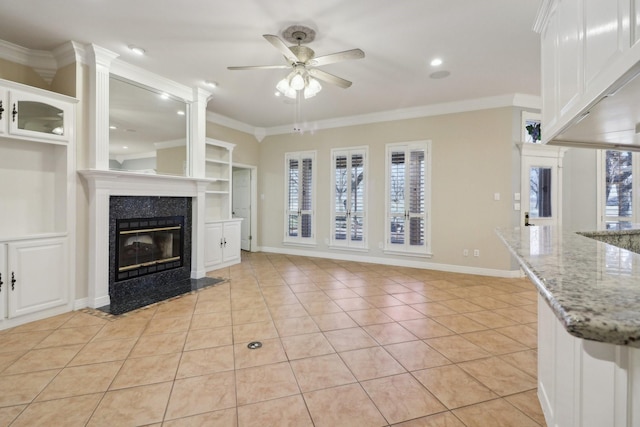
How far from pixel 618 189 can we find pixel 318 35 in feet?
18.0

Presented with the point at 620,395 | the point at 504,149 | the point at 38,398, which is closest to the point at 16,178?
the point at 38,398

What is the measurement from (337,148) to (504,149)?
300cm

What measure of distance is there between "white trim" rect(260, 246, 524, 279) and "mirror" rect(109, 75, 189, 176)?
3.06 meters

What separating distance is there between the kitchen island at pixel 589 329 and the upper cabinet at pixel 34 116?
4.25 m

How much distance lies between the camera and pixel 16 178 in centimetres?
319

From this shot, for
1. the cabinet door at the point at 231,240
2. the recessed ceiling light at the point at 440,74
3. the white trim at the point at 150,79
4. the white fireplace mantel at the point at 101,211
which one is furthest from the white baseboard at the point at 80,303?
the recessed ceiling light at the point at 440,74

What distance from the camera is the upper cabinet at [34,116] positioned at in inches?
115

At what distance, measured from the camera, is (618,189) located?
499 cm

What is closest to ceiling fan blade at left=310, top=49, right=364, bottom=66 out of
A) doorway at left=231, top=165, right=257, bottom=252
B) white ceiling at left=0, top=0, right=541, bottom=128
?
white ceiling at left=0, top=0, right=541, bottom=128

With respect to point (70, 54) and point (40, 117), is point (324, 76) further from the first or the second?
point (40, 117)

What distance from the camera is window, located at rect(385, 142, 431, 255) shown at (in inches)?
216

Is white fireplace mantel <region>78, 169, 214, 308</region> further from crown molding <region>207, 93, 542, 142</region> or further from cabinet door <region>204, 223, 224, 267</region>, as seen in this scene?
crown molding <region>207, 93, 542, 142</region>

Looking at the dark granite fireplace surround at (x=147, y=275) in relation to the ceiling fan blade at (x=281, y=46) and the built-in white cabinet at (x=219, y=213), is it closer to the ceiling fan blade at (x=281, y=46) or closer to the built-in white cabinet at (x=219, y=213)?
the built-in white cabinet at (x=219, y=213)

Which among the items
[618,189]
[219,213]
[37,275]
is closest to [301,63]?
[37,275]
